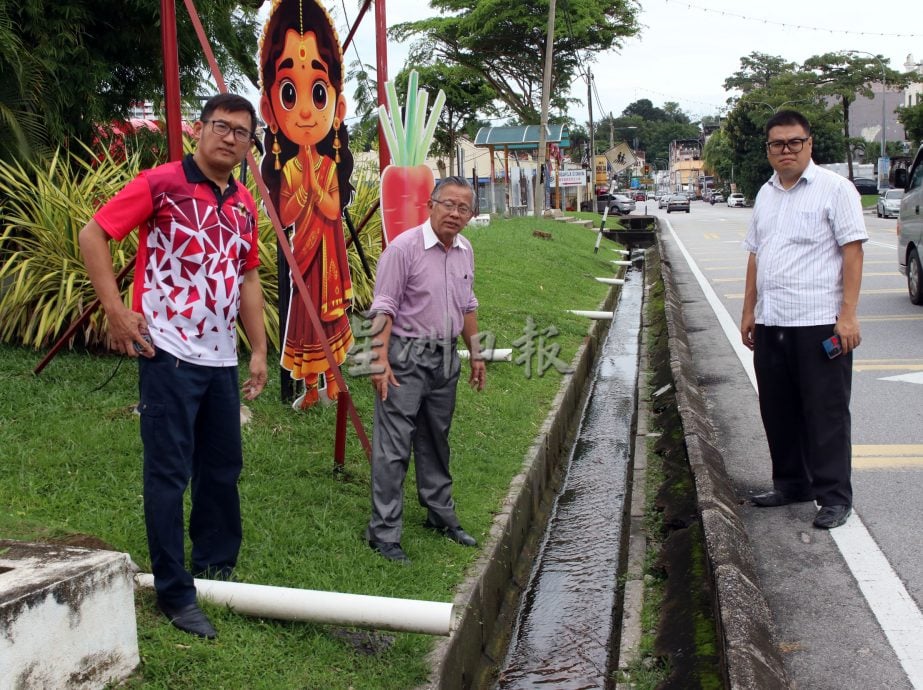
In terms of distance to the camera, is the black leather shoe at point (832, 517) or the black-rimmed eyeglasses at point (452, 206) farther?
the black leather shoe at point (832, 517)

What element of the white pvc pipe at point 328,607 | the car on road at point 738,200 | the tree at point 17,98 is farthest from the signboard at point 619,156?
the white pvc pipe at point 328,607

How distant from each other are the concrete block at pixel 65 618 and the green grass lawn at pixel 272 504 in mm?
184

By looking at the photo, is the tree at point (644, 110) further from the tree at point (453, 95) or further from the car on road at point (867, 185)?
the tree at point (453, 95)

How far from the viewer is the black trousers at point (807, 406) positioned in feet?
15.0

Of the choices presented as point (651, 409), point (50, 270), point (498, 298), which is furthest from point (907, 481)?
point (498, 298)

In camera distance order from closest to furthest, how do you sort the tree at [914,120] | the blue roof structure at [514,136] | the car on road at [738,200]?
1. the blue roof structure at [514,136]
2. the tree at [914,120]
3. the car on road at [738,200]

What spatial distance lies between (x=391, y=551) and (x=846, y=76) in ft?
194

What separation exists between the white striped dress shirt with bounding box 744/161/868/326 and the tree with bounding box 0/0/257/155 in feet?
16.7

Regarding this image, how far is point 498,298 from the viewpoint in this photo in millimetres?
11805

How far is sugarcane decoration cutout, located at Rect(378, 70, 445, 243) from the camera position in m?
5.19

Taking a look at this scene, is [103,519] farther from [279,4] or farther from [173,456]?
[279,4]

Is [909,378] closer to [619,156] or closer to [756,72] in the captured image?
[619,156]

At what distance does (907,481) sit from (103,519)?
4281 millimetres

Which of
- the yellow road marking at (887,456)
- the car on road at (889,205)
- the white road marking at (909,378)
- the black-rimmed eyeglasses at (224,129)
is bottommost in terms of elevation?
the yellow road marking at (887,456)
